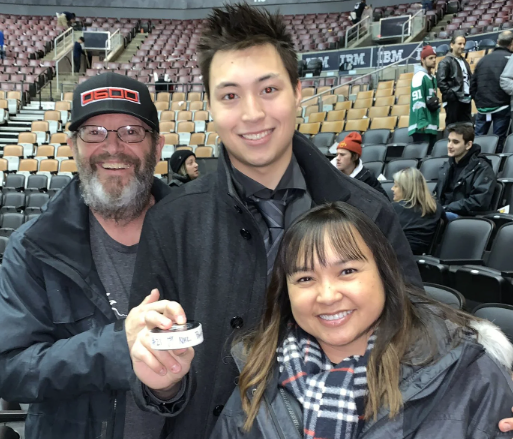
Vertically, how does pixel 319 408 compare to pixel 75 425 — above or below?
above

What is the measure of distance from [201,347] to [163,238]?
0.92ft

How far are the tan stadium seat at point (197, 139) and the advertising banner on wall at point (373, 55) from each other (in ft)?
16.3

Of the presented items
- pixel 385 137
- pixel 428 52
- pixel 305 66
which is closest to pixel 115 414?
pixel 428 52

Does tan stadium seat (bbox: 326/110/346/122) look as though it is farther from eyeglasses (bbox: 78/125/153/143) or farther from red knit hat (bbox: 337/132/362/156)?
eyeglasses (bbox: 78/125/153/143)

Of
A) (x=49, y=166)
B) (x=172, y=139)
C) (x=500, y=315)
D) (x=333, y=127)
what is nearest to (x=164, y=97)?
(x=172, y=139)

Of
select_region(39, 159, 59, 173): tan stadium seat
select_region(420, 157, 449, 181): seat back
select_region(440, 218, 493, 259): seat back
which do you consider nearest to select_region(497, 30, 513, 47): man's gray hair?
select_region(420, 157, 449, 181): seat back

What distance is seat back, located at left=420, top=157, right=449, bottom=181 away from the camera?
552cm

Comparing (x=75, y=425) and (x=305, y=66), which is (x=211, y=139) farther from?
(x=75, y=425)

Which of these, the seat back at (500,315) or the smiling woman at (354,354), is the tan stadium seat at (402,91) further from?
the smiling woman at (354,354)

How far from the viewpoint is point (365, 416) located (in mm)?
1135

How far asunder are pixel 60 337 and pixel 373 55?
13.3 metres

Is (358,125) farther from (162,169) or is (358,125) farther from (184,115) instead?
(184,115)

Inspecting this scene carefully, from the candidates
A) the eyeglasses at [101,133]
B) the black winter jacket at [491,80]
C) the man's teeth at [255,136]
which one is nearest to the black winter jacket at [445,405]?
the man's teeth at [255,136]

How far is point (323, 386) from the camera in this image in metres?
1.17
